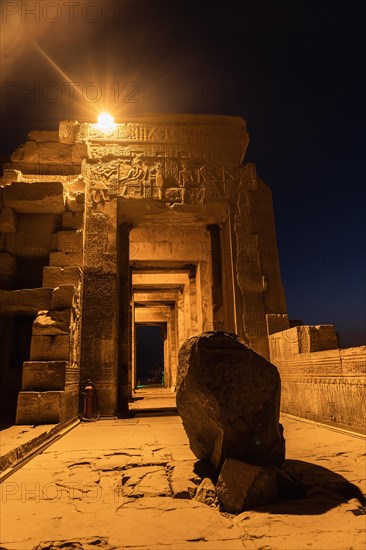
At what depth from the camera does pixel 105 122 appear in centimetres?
775

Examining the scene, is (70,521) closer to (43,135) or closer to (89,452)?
(89,452)

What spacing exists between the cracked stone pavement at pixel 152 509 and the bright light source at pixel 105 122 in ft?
20.3

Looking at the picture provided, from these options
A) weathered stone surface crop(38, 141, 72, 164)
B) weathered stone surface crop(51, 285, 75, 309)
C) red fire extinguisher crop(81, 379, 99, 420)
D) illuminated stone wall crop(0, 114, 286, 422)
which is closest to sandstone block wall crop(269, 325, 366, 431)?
illuminated stone wall crop(0, 114, 286, 422)

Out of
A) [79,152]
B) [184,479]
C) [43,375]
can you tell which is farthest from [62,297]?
[184,479]

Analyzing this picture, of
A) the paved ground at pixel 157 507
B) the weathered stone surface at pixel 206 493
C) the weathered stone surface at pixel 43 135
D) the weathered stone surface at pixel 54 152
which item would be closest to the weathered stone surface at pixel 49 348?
the paved ground at pixel 157 507

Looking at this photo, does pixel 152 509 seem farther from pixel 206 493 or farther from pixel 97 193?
pixel 97 193

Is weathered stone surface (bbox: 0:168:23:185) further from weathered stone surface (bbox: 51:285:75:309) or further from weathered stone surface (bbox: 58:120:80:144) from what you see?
weathered stone surface (bbox: 51:285:75:309)

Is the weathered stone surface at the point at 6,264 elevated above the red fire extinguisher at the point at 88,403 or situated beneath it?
elevated above

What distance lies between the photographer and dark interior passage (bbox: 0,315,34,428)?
6105mm

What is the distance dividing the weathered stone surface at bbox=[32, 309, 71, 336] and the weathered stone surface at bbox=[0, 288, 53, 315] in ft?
0.85

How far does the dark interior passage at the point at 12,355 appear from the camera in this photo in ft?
20.0

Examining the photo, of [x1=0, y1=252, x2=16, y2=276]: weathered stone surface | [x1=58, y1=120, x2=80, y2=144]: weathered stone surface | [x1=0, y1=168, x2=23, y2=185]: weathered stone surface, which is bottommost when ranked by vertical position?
[x1=0, y1=252, x2=16, y2=276]: weathered stone surface

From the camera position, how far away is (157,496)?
246 cm

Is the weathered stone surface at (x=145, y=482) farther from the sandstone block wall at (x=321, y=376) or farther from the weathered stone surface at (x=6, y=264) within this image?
the weathered stone surface at (x=6, y=264)
